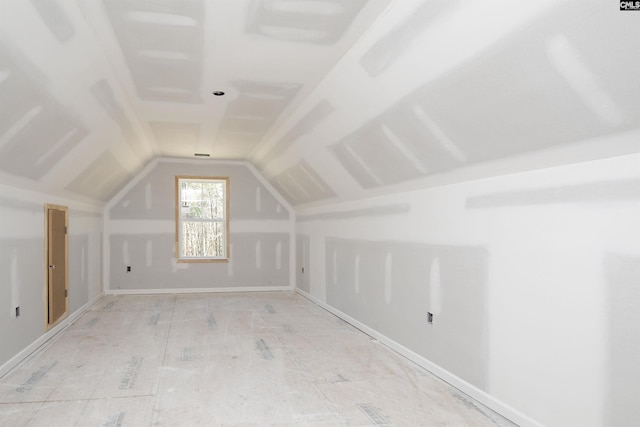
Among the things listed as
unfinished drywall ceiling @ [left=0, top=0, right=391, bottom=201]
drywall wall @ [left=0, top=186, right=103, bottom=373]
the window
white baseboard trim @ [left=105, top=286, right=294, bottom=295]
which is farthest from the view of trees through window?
unfinished drywall ceiling @ [left=0, top=0, right=391, bottom=201]

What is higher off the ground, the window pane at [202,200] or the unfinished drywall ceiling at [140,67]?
the unfinished drywall ceiling at [140,67]

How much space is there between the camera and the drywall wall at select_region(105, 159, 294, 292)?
8.68 m

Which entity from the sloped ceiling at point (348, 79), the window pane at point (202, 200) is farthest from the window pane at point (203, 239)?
the sloped ceiling at point (348, 79)

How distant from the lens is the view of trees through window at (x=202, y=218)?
9000mm

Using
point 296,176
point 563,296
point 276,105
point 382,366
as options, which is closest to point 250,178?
point 296,176

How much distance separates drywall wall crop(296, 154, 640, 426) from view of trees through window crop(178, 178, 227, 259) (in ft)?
16.3

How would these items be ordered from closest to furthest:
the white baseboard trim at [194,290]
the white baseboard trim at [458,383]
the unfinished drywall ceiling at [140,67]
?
the unfinished drywall ceiling at [140,67] → the white baseboard trim at [458,383] → the white baseboard trim at [194,290]

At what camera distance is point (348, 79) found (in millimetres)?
3787

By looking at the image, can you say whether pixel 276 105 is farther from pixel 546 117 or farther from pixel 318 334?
pixel 546 117

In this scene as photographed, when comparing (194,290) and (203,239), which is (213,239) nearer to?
(203,239)

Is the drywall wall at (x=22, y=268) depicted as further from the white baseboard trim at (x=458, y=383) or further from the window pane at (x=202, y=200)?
the white baseboard trim at (x=458, y=383)

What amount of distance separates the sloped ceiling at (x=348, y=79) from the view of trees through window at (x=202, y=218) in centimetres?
350

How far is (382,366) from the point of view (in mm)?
4203

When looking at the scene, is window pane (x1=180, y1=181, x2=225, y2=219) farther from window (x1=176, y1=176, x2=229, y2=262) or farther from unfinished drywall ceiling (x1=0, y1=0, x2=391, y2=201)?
unfinished drywall ceiling (x1=0, y1=0, x2=391, y2=201)
